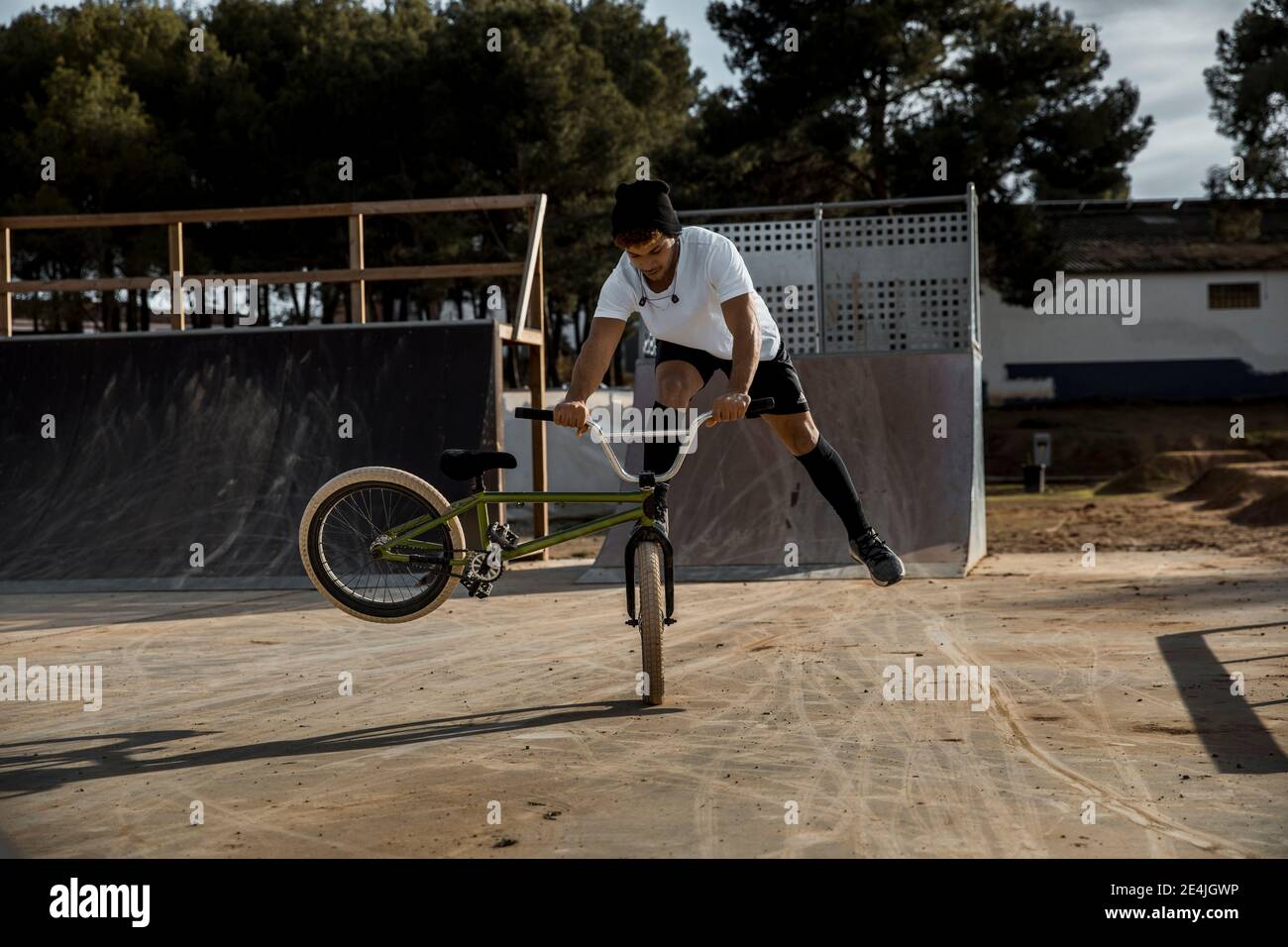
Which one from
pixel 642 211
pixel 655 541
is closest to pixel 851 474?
pixel 655 541

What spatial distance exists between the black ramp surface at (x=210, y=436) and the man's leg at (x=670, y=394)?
231 inches

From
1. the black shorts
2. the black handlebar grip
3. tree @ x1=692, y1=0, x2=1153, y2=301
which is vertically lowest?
the black handlebar grip

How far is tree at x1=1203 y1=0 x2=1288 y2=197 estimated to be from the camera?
33.1 m

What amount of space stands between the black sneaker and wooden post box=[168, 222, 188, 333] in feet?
28.4

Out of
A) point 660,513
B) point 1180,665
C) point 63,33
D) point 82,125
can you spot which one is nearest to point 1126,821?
point 660,513

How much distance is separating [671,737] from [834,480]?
1.75 metres

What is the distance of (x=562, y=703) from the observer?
20.0 ft

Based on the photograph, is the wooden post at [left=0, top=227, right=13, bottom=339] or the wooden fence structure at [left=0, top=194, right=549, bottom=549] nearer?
the wooden fence structure at [left=0, top=194, right=549, bottom=549]

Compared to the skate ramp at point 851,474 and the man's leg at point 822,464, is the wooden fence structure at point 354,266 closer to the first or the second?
the skate ramp at point 851,474

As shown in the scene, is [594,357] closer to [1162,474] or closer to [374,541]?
[374,541]

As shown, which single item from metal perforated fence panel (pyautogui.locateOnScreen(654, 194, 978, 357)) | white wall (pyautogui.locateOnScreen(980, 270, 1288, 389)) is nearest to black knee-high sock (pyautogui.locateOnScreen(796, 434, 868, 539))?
metal perforated fence panel (pyautogui.locateOnScreen(654, 194, 978, 357))

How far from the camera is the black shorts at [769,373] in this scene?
245 inches

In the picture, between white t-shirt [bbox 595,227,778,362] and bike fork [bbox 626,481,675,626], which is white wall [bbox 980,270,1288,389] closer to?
white t-shirt [bbox 595,227,778,362]

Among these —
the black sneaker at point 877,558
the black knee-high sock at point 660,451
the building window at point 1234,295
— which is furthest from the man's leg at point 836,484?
the building window at point 1234,295
